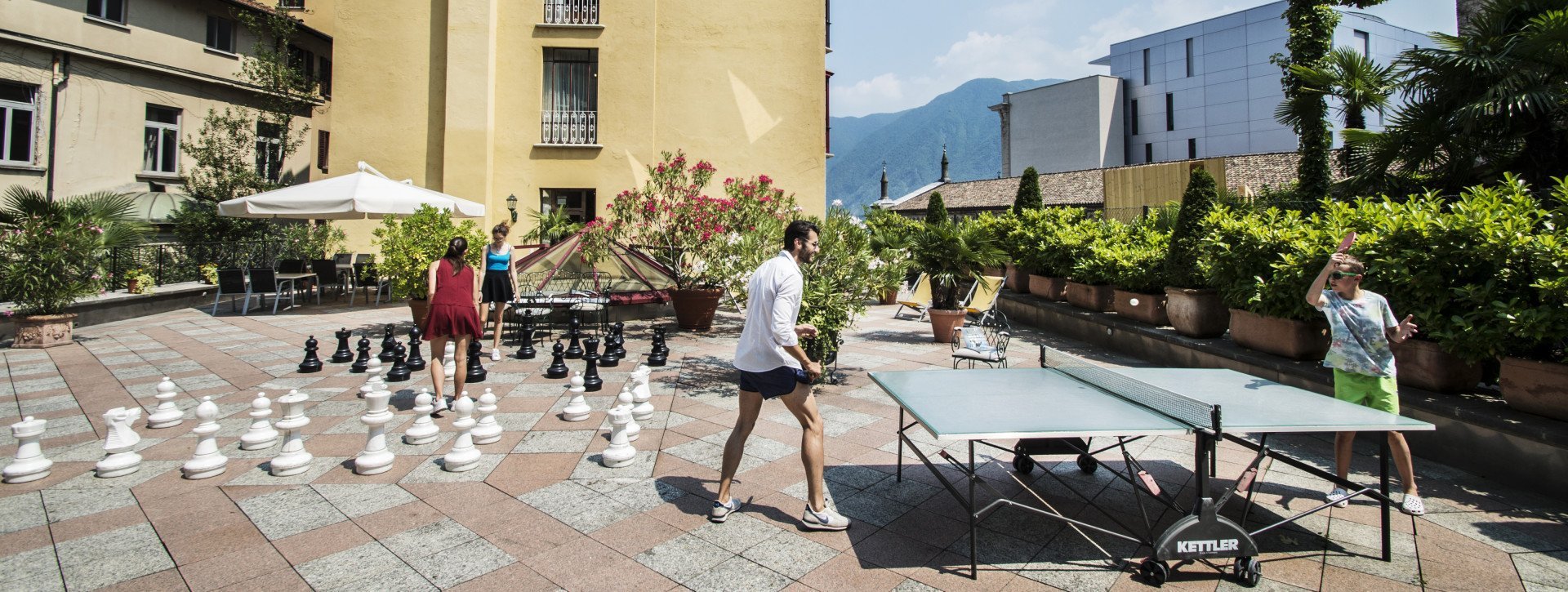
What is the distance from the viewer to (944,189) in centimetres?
Result: 5025

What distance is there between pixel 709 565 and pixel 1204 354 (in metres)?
6.93

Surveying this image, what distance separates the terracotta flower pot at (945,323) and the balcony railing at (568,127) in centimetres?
1061

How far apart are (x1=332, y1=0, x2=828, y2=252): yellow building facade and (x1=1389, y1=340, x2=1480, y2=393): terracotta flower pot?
44.3 ft

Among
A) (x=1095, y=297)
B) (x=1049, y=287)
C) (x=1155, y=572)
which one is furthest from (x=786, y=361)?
(x=1049, y=287)

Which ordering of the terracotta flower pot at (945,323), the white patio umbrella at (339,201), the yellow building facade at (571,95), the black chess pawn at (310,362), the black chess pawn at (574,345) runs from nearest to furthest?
the black chess pawn at (310,362), the black chess pawn at (574,345), the terracotta flower pot at (945,323), the white patio umbrella at (339,201), the yellow building facade at (571,95)

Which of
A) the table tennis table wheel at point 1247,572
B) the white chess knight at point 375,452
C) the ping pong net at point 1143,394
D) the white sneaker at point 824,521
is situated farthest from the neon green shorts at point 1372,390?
the white chess knight at point 375,452

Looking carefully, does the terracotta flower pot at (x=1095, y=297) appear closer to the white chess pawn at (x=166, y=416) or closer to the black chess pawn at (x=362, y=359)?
the black chess pawn at (x=362, y=359)

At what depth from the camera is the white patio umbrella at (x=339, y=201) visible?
11719mm

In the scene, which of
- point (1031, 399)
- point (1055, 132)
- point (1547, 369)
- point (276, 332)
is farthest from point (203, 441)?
point (1055, 132)

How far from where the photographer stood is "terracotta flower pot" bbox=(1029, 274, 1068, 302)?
13.3 metres

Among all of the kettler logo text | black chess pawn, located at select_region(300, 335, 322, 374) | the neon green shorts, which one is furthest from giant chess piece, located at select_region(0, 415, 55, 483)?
the neon green shorts

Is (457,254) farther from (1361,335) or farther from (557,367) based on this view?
(1361,335)

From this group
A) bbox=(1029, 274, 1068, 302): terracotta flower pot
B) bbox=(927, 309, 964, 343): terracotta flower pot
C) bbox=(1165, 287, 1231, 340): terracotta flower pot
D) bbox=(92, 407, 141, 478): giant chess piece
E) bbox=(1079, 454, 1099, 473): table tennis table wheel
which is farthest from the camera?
bbox=(1029, 274, 1068, 302): terracotta flower pot

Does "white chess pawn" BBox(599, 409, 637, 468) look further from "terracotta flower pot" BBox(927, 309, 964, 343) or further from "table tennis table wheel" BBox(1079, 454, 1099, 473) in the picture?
"terracotta flower pot" BBox(927, 309, 964, 343)
